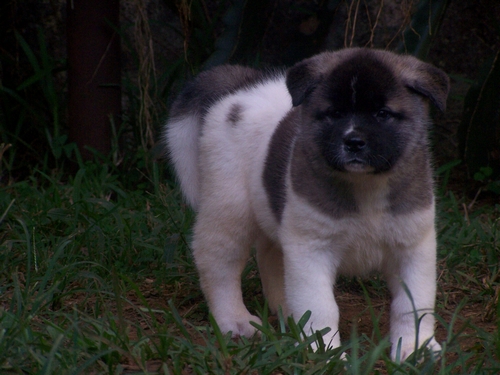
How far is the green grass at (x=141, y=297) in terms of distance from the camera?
2574 mm

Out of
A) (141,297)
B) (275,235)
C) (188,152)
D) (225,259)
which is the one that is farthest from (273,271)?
(141,297)

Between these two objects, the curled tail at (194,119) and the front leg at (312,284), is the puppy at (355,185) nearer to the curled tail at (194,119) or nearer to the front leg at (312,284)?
the front leg at (312,284)

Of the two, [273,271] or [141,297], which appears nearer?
[141,297]

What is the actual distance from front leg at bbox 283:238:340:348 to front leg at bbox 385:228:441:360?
0.87ft

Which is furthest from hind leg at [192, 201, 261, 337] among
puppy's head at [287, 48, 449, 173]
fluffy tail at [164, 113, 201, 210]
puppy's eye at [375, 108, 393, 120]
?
puppy's eye at [375, 108, 393, 120]

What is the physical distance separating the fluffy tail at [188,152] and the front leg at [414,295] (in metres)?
1.21

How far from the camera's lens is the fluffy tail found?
3828 mm

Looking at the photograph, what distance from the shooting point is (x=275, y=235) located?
3.36m

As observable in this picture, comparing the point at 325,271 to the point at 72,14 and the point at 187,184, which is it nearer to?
the point at 187,184

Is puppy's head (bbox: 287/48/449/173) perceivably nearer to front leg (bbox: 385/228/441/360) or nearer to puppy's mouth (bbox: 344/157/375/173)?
puppy's mouth (bbox: 344/157/375/173)

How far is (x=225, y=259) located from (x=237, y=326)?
32cm

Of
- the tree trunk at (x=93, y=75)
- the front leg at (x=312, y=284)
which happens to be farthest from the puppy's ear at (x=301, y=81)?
the tree trunk at (x=93, y=75)

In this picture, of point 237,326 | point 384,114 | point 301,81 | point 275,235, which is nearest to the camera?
point 384,114

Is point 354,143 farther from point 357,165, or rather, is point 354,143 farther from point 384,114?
point 384,114
